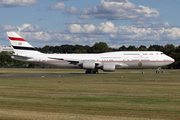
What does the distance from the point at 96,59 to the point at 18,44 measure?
63.2 ft

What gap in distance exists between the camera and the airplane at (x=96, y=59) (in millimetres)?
58750

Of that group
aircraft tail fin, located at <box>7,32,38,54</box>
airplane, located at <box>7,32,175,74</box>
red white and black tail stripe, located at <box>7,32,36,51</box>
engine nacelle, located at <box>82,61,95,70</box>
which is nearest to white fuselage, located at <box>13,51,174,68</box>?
airplane, located at <box>7,32,175,74</box>

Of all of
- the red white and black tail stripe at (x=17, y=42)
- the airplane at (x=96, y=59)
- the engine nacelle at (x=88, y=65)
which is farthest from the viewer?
the red white and black tail stripe at (x=17, y=42)

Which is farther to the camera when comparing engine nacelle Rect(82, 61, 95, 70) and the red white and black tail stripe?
the red white and black tail stripe

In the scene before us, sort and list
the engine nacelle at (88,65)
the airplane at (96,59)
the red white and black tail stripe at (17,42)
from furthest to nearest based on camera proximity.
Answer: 1. the red white and black tail stripe at (17,42)
2. the airplane at (96,59)
3. the engine nacelle at (88,65)

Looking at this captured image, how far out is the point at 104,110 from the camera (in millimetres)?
14438

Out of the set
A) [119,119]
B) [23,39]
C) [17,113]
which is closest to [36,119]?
[17,113]

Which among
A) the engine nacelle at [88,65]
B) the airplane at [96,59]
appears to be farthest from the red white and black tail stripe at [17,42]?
the engine nacelle at [88,65]

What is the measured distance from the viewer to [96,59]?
6009 cm

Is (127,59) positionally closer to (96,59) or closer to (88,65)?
(96,59)

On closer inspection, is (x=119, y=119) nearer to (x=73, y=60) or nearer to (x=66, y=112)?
(x=66, y=112)

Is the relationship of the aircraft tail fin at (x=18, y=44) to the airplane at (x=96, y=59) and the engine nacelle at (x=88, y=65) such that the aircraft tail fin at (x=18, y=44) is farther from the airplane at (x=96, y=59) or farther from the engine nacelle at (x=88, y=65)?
the engine nacelle at (x=88, y=65)

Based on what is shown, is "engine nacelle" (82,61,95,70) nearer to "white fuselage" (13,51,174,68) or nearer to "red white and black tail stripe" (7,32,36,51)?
"white fuselage" (13,51,174,68)

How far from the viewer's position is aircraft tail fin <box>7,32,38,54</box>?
61531 mm
